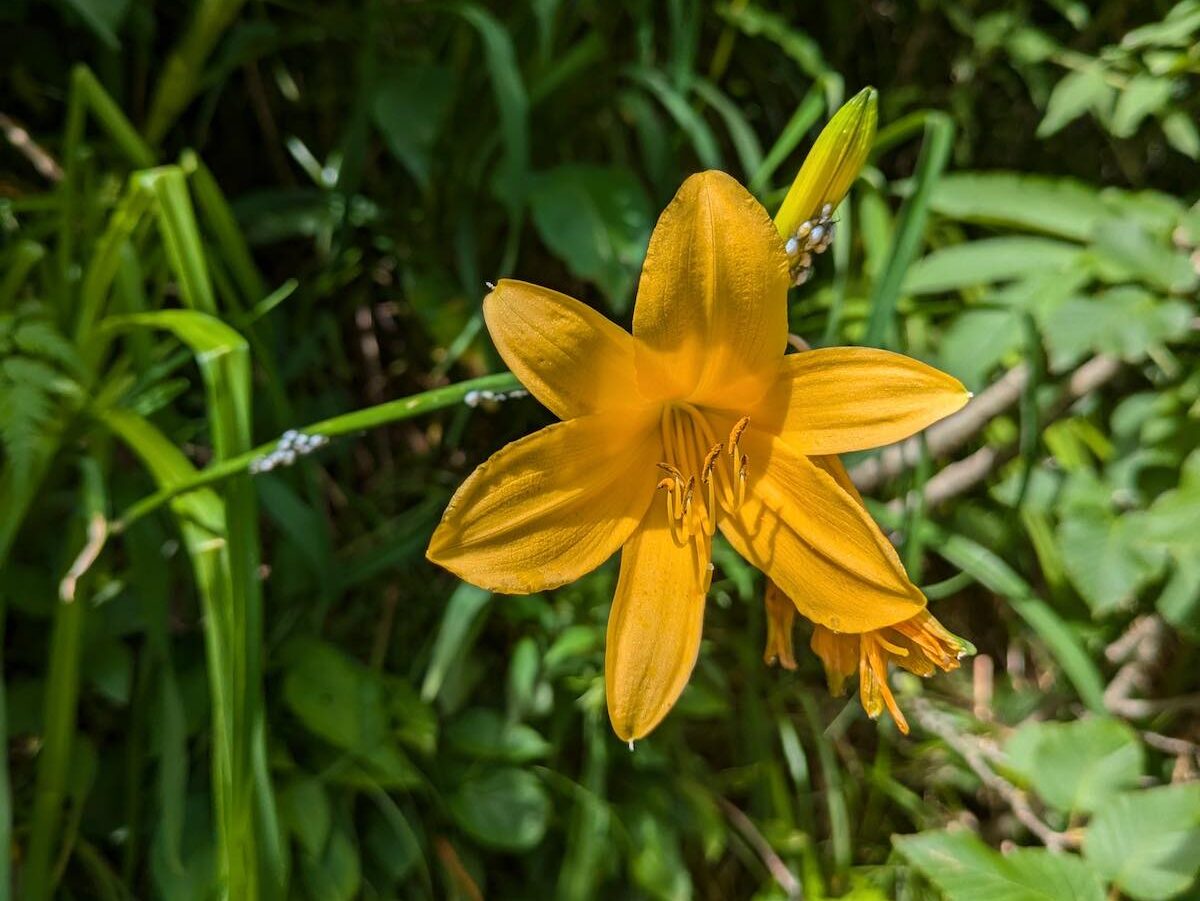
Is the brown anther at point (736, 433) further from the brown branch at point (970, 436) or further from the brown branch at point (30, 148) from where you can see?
the brown branch at point (30, 148)

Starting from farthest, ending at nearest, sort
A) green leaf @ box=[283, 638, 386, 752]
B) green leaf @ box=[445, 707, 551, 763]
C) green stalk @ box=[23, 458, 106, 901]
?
green leaf @ box=[445, 707, 551, 763], green leaf @ box=[283, 638, 386, 752], green stalk @ box=[23, 458, 106, 901]

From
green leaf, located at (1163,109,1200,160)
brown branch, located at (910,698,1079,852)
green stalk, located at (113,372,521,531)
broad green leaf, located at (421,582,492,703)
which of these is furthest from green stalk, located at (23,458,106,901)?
green leaf, located at (1163,109,1200,160)

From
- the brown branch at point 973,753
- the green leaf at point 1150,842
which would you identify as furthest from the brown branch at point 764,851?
the green leaf at point 1150,842

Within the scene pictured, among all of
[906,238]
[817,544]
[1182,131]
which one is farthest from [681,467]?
[1182,131]

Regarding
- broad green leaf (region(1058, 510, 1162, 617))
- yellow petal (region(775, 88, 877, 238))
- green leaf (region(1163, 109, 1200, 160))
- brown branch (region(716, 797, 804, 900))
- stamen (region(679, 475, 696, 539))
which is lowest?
brown branch (region(716, 797, 804, 900))

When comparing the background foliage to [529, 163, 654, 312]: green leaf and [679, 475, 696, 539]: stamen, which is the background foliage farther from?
[679, 475, 696, 539]: stamen

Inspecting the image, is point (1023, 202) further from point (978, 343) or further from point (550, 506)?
point (550, 506)
